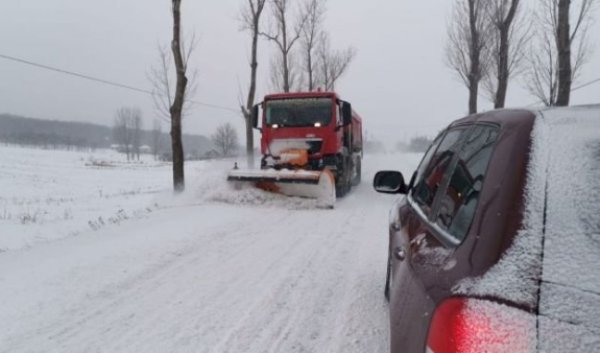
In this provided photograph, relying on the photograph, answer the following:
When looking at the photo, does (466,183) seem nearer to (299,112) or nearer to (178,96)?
(299,112)

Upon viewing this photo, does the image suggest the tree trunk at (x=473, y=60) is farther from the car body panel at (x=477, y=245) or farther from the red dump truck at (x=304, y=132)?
the car body panel at (x=477, y=245)

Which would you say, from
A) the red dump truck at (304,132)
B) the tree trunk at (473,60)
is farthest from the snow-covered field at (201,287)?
the tree trunk at (473,60)

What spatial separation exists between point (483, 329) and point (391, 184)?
2524 millimetres

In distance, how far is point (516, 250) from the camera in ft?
4.57

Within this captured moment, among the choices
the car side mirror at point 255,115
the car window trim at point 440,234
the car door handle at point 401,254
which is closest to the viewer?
the car window trim at point 440,234

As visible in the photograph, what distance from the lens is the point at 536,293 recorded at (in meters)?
1.29

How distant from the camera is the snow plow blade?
10.2 m

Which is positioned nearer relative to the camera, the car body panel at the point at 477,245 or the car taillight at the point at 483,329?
the car taillight at the point at 483,329

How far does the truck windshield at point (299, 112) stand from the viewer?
11.9 meters

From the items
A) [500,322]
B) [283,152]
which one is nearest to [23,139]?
[283,152]

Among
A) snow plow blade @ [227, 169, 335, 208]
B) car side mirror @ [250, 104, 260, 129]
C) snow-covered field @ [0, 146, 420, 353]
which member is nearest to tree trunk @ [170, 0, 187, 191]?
car side mirror @ [250, 104, 260, 129]

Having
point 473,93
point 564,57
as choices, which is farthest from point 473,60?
point 564,57

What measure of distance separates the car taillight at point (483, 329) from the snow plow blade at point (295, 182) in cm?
869

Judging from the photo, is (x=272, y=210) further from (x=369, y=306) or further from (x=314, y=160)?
(x=369, y=306)
